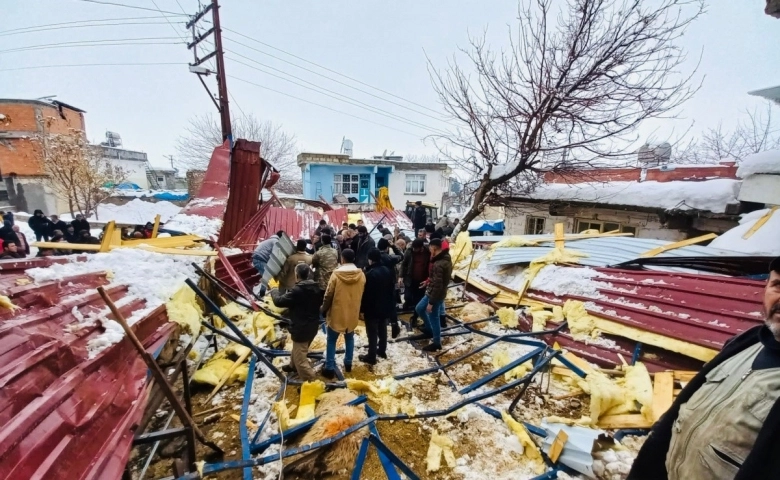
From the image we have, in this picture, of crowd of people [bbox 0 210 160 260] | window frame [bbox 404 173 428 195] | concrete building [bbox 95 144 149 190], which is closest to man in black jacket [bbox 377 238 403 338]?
crowd of people [bbox 0 210 160 260]

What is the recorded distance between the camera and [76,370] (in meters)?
2.02

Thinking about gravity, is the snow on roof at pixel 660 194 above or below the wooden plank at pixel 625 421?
above

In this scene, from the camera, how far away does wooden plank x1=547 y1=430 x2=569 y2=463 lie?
8.77ft

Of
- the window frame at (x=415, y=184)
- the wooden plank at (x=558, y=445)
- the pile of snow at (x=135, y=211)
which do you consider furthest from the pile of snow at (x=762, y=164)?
the window frame at (x=415, y=184)

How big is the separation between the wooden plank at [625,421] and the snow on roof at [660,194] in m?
6.66

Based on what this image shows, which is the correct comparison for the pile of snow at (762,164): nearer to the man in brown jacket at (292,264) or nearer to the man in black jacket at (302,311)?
the man in black jacket at (302,311)

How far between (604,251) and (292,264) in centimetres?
579

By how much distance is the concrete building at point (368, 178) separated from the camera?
23406 mm

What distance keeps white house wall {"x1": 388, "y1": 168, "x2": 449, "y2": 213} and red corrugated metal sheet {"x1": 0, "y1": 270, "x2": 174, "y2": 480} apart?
24088mm

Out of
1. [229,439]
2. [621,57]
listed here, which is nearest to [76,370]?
[229,439]

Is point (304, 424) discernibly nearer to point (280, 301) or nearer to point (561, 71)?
point (280, 301)

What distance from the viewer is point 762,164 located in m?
5.66

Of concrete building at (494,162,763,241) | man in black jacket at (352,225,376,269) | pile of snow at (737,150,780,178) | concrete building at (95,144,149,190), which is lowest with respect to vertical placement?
man in black jacket at (352,225,376,269)

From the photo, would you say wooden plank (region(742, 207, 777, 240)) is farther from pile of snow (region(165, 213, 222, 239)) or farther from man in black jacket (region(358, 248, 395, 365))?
pile of snow (region(165, 213, 222, 239))
